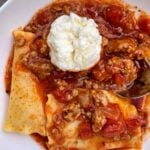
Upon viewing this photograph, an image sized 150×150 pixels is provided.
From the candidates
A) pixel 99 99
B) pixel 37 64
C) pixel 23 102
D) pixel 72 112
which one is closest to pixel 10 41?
pixel 37 64

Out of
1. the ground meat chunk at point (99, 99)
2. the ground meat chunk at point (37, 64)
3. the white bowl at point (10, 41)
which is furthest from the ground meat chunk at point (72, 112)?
the white bowl at point (10, 41)

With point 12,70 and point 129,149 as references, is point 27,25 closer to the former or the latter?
point 12,70

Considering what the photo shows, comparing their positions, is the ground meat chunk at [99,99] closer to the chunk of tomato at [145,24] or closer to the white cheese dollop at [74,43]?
the white cheese dollop at [74,43]

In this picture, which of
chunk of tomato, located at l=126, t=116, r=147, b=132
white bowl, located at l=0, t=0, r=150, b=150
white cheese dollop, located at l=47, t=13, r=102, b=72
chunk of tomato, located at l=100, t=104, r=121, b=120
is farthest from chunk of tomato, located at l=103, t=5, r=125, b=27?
chunk of tomato, located at l=126, t=116, r=147, b=132

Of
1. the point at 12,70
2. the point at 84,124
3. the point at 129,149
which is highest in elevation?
the point at 12,70

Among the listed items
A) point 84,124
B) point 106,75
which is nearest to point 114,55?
point 106,75

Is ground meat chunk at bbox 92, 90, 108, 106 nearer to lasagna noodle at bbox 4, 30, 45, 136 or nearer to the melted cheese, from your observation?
the melted cheese
